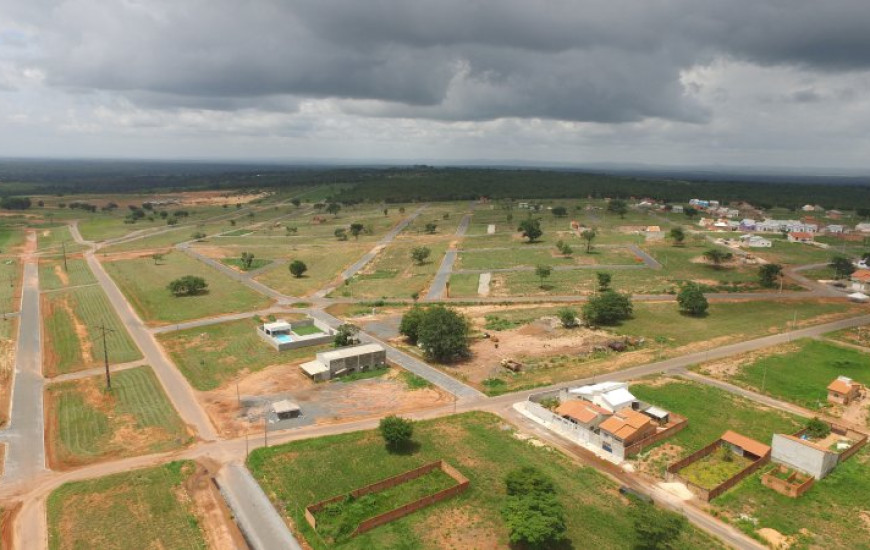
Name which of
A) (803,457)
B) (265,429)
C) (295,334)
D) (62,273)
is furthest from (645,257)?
(62,273)

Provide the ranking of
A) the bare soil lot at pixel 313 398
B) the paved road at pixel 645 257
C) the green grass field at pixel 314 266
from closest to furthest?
1. the bare soil lot at pixel 313 398
2. the green grass field at pixel 314 266
3. the paved road at pixel 645 257

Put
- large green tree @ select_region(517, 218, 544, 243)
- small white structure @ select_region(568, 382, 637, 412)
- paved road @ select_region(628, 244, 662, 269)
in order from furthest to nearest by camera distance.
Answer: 1. large green tree @ select_region(517, 218, 544, 243)
2. paved road @ select_region(628, 244, 662, 269)
3. small white structure @ select_region(568, 382, 637, 412)

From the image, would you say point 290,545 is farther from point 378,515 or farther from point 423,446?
point 423,446

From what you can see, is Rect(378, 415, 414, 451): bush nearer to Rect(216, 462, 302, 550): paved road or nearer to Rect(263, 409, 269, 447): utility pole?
Rect(263, 409, 269, 447): utility pole

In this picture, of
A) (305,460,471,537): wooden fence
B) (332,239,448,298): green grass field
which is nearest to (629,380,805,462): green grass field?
(305,460,471,537): wooden fence

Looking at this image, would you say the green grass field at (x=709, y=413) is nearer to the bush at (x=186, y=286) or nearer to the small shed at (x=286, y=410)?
the small shed at (x=286, y=410)

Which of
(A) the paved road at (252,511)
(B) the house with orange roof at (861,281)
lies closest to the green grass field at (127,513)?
(A) the paved road at (252,511)
